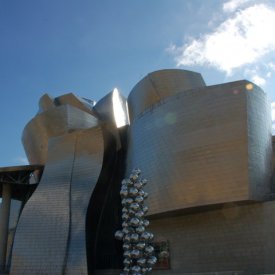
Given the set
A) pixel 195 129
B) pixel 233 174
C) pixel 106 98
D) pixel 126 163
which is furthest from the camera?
pixel 106 98

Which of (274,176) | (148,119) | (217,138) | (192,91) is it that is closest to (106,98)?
(148,119)

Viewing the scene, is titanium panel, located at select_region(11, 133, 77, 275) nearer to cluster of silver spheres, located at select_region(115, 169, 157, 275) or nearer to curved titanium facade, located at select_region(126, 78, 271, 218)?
curved titanium facade, located at select_region(126, 78, 271, 218)

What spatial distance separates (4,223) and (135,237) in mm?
19338

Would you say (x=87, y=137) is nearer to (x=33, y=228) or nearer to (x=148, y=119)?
(x=148, y=119)

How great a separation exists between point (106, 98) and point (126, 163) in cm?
628

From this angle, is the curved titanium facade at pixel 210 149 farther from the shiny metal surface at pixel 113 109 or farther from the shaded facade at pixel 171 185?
the shiny metal surface at pixel 113 109

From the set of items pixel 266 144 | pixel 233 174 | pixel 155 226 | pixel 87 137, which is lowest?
pixel 155 226

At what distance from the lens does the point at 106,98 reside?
27.7 m

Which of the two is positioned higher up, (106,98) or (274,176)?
(106,98)

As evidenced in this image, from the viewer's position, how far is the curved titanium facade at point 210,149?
A: 17172mm

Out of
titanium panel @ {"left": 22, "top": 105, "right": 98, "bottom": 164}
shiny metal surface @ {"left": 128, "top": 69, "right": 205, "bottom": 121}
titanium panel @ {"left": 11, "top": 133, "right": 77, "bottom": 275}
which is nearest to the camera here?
titanium panel @ {"left": 11, "top": 133, "right": 77, "bottom": 275}

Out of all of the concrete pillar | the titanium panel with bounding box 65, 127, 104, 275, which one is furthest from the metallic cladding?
the concrete pillar

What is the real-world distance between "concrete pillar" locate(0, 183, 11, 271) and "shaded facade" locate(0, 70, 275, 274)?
589 centimetres

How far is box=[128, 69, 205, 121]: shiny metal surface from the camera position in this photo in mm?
24141
